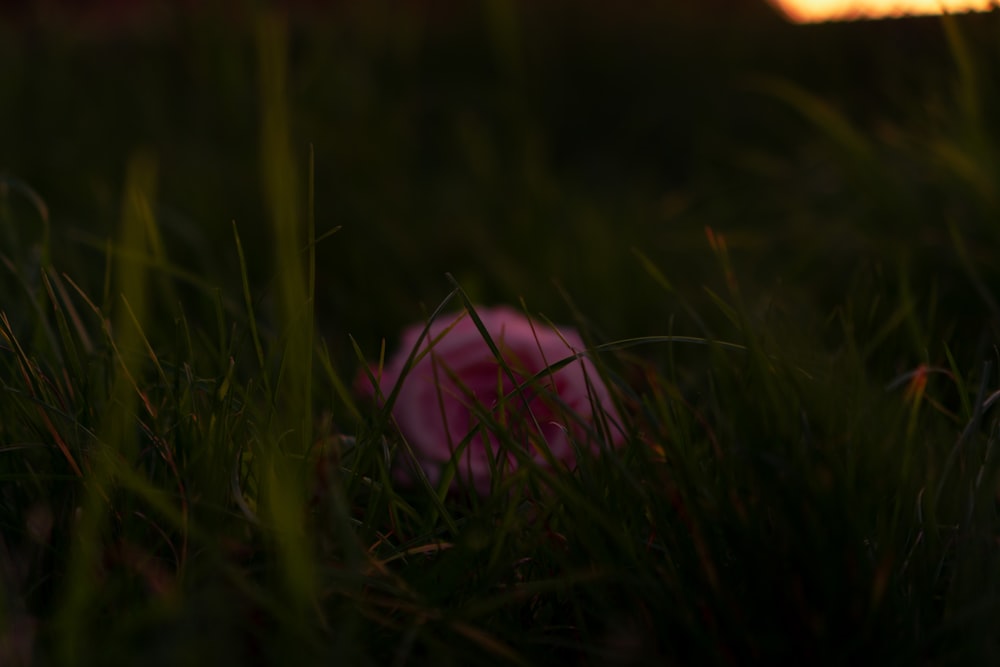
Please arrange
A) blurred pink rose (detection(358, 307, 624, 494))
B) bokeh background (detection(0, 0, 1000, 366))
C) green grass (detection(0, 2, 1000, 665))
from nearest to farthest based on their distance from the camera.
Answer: green grass (detection(0, 2, 1000, 665))
blurred pink rose (detection(358, 307, 624, 494))
bokeh background (detection(0, 0, 1000, 366))

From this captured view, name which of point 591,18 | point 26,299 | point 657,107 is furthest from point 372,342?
point 591,18

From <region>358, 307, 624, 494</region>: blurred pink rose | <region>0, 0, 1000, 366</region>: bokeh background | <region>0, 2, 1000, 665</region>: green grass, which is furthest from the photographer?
<region>0, 0, 1000, 366</region>: bokeh background

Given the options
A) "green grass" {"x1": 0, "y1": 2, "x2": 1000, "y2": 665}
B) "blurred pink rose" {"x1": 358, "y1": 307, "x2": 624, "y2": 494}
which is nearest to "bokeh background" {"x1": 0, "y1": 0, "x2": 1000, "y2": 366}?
"green grass" {"x1": 0, "y1": 2, "x2": 1000, "y2": 665}

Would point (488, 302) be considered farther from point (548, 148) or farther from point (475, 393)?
point (548, 148)

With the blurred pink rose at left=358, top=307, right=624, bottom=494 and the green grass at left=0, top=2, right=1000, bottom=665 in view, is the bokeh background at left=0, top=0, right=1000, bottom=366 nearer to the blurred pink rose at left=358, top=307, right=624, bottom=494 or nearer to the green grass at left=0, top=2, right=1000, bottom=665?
the green grass at left=0, top=2, right=1000, bottom=665

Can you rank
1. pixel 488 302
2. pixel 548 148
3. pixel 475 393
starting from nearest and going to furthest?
pixel 475 393 → pixel 488 302 → pixel 548 148

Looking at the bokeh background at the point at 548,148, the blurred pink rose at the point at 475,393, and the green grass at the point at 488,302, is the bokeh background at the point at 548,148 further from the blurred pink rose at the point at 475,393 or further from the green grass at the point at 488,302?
the blurred pink rose at the point at 475,393

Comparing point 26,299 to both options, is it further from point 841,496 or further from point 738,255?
point 738,255

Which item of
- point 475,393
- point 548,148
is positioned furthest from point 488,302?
point 548,148

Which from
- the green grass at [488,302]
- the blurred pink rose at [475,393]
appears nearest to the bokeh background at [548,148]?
the green grass at [488,302]

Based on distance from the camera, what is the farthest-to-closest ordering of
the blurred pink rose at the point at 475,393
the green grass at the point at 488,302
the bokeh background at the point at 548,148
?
the bokeh background at the point at 548,148
the blurred pink rose at the point at 475,393
the green grass at the point at 488,302
